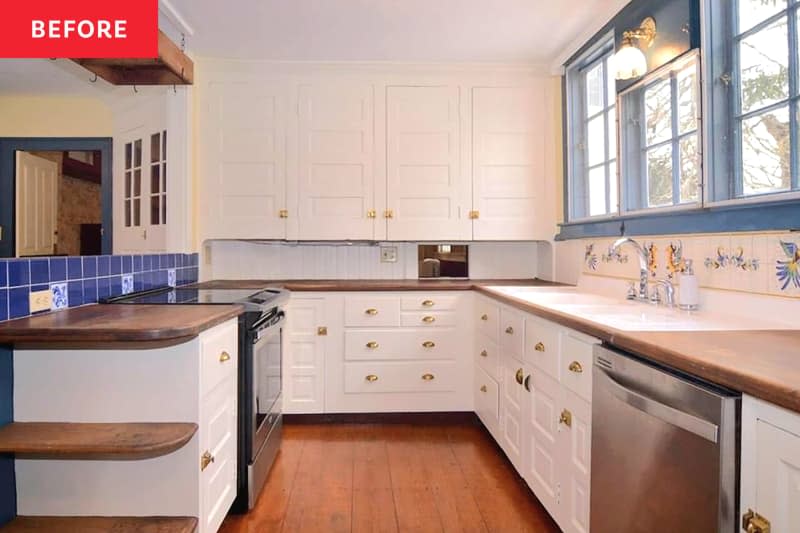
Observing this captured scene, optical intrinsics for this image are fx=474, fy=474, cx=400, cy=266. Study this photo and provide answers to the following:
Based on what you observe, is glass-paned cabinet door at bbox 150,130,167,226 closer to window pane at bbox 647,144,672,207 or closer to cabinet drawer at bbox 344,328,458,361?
cabinet drawer at bbox 344,328,458,361

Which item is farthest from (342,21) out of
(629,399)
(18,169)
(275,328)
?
(18,169)

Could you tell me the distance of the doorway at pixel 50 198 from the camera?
12.9ft

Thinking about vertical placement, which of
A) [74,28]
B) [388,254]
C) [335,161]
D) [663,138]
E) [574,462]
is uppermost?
[74,28]

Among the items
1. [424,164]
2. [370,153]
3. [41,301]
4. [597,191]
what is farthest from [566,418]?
[370,153]

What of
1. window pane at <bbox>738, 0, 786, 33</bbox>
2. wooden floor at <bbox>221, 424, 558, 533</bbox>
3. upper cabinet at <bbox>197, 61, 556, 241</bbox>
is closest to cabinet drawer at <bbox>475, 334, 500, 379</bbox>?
wooden floor at <bbox>221, 424, 558, 533</bbox>

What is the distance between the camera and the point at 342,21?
2549 mm

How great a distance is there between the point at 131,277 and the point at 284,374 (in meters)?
1.04

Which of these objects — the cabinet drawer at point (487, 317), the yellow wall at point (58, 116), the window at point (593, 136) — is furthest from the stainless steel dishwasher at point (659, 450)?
the yellow wall at point (58, 116)

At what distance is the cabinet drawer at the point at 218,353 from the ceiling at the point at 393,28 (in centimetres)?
165

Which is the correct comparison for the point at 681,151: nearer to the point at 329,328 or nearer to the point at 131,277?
the point at 329,328

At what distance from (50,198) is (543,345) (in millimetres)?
4805

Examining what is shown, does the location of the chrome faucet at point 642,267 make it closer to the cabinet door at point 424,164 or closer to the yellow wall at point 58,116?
the cabinet door at point 424,164

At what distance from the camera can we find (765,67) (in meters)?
1.57

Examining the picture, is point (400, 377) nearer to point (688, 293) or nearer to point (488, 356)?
point (488, 356)
